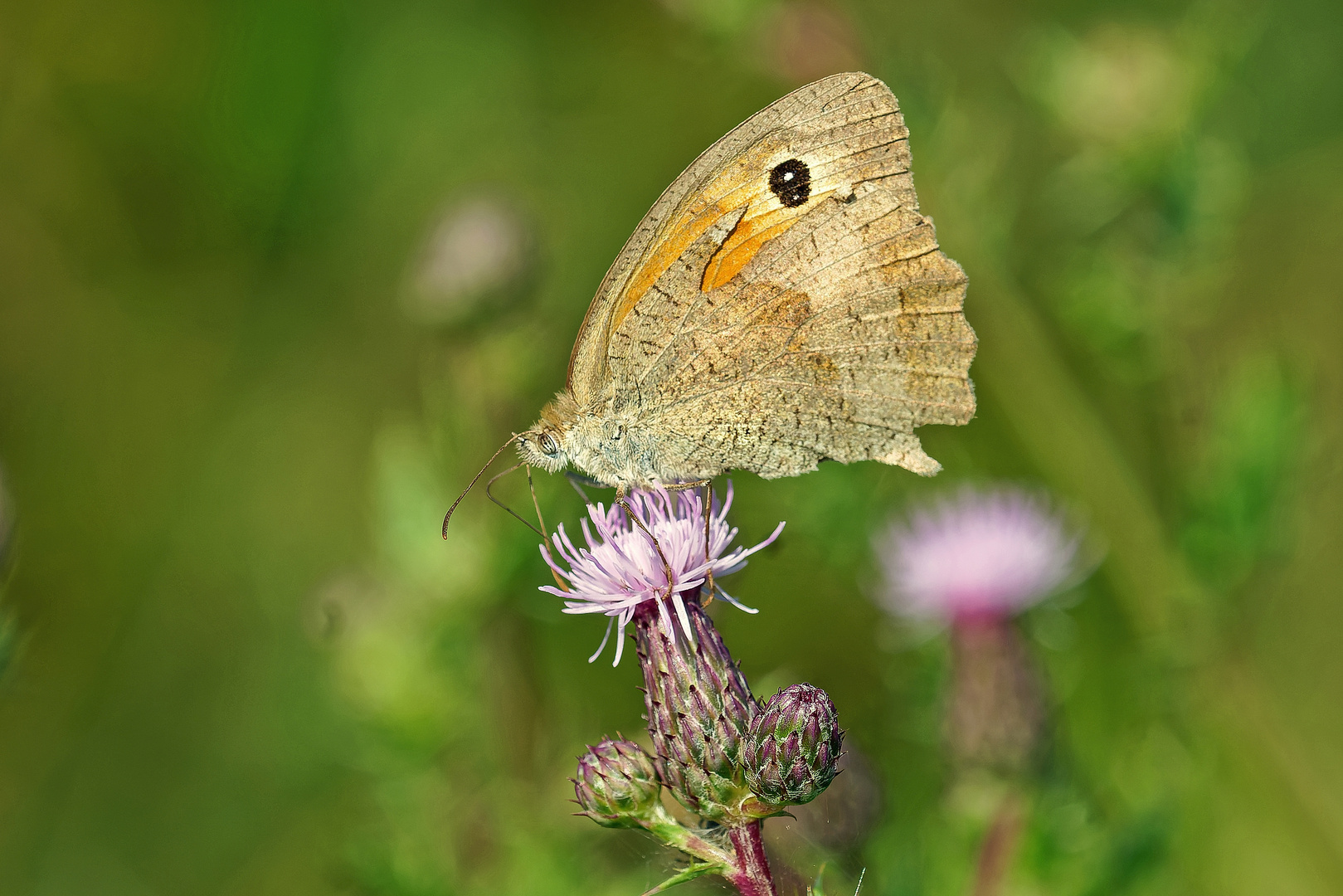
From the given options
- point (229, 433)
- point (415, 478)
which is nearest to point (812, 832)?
point (415, 478)

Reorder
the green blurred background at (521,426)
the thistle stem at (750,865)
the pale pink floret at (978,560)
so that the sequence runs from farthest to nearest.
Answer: the pale pink floret at (978,560), the green blurred background at (521,426), the thistle stem at (750,865)

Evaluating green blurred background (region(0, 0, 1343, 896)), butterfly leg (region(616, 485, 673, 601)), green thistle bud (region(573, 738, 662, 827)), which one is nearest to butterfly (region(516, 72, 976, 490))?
butterfly leg (region(616, 485, 673, 601))

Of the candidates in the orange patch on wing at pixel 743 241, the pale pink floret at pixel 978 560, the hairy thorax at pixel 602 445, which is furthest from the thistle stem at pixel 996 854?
the orange patch on wing at pixel 743 241

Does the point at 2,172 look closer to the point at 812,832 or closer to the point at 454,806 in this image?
the point at 454,806

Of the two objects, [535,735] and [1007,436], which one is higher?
[1007,436]

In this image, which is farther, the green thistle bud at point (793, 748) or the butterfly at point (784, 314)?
the butterfly at point (784, 314)

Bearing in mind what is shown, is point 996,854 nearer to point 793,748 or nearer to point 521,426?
point 793,748

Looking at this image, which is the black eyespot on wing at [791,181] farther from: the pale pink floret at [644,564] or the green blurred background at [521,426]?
the green blurred background at [521,426]

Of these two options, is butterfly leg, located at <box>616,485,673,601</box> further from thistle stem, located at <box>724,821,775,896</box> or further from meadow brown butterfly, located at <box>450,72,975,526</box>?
thistle stem, located at <box>724,821,775,896</box>
